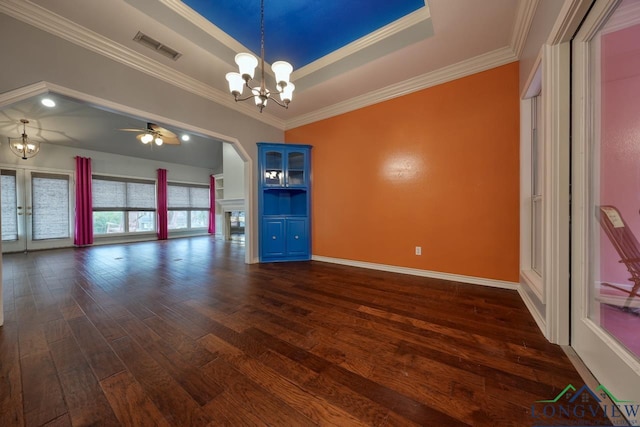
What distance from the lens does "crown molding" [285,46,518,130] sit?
8.08ft

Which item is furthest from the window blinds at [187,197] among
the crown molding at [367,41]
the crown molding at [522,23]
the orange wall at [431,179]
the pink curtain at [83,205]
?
the crown molding at [522,23]

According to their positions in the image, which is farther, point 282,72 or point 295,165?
point 295,165

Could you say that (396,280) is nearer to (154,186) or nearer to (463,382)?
(463,382)

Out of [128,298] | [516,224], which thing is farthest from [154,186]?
[516,224]

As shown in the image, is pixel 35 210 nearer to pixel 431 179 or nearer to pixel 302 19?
pixel 302 19

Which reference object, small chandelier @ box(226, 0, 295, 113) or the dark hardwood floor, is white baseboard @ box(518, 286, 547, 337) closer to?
the dark hardwood floor

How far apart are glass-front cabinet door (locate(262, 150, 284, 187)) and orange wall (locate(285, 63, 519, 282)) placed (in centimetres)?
79

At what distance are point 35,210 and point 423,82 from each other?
9.29 m

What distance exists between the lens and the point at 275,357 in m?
1.36

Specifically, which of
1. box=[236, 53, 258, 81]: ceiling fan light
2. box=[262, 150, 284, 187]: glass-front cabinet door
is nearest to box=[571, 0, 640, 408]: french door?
box=[236, 53, 258, 81]: ceiling fan light

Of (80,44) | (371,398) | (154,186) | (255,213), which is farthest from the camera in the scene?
(154,186)

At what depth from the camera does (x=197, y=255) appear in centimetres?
470

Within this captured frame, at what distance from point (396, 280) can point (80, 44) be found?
14.6ft

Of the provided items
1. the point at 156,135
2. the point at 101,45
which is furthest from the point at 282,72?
the point at 156,135
